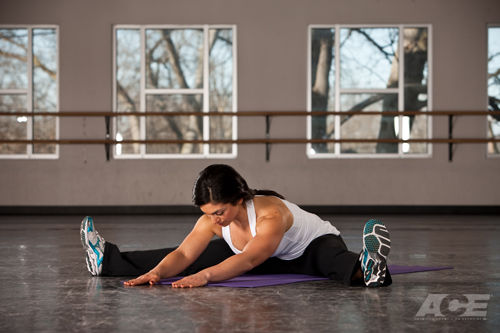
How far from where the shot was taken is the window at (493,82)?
7.89m

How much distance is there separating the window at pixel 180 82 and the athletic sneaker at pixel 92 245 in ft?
15.6

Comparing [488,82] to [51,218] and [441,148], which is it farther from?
[51,218]

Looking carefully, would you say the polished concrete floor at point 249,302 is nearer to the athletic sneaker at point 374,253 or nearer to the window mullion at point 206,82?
the athletic sneaker at point 374,253

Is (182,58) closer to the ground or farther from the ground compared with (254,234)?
farther from the ground

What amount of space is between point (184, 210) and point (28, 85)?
233cm

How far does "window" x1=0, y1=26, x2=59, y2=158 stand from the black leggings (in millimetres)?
5104

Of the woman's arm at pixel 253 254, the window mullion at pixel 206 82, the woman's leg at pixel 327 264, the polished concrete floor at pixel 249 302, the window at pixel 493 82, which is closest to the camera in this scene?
the polished concrete floor at pixel 249 302

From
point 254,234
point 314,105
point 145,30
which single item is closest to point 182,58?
point 145,30

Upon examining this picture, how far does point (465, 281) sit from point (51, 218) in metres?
5.19

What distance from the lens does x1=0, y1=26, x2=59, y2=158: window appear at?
7.86 meters

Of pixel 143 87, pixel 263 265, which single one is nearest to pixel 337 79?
pixel 143 87

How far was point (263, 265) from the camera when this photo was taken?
10.2ft

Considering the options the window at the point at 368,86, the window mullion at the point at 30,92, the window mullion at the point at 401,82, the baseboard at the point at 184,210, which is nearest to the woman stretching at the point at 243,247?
the baseboard at the point at 184,210

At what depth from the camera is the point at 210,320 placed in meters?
2.14
